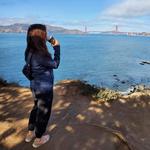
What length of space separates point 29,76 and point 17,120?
76.3 inches

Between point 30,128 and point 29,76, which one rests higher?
point 29,76

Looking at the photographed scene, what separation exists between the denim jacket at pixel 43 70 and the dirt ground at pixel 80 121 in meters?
1.10

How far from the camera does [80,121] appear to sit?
8.09 metres

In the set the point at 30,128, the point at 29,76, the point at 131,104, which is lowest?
the point at 131,104

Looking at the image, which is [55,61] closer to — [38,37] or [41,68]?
[41,68]

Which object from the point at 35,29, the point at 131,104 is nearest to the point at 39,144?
the point at 35,29

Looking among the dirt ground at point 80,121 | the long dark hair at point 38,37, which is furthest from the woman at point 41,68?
the dirt ground at point 80,121

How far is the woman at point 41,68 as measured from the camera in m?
5.77

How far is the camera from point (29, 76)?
19.8 feet

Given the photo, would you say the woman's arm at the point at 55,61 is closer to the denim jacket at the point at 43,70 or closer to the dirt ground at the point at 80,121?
the denim jacket at the point at 43,70

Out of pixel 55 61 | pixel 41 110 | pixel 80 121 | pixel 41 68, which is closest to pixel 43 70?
pixel 41 68

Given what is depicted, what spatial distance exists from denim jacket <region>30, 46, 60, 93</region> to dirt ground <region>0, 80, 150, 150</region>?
43.1 inches

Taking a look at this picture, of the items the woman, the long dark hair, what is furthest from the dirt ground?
the long dark hair

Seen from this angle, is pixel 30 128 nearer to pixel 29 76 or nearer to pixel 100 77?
pixel 29 76
